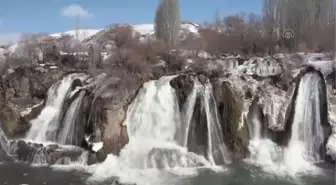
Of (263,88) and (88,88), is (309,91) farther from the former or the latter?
(88,88)

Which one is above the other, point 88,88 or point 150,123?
point 88,88

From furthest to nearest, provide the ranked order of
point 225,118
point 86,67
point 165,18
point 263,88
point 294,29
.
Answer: point 165,18, point 294,29, point 86,67, point 263,88, point 225,118

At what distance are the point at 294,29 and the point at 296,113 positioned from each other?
14371mm

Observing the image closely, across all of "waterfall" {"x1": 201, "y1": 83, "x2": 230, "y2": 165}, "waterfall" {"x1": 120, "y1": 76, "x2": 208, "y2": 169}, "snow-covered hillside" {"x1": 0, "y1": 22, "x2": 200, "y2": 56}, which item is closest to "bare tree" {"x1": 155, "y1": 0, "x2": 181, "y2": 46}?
"snow-covered hillside" {"x1": 0, "y1": 22, "x2": 200, "y2": 56}

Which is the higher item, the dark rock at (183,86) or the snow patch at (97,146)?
the dark rock at (183,86)

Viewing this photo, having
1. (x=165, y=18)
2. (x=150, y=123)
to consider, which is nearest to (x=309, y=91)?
(x=150, y=123)

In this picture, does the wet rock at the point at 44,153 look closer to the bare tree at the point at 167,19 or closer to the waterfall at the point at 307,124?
the waterfall at the point at 307,124

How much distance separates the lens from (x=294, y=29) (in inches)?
1138

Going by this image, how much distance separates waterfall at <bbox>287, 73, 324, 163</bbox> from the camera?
15.8m

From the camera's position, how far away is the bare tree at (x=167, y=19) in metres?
35.2

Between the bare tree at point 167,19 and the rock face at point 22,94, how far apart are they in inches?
650

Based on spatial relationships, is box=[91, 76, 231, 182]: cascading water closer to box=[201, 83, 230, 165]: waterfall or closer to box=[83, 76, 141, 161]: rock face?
box=[201, 83, 230, 165]: waterfall

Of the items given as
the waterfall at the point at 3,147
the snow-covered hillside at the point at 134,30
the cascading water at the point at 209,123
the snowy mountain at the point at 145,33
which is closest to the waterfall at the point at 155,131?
the cascading water at the point at 209,123

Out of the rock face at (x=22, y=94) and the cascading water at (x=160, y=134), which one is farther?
the rock face at (x=22, y=94)
